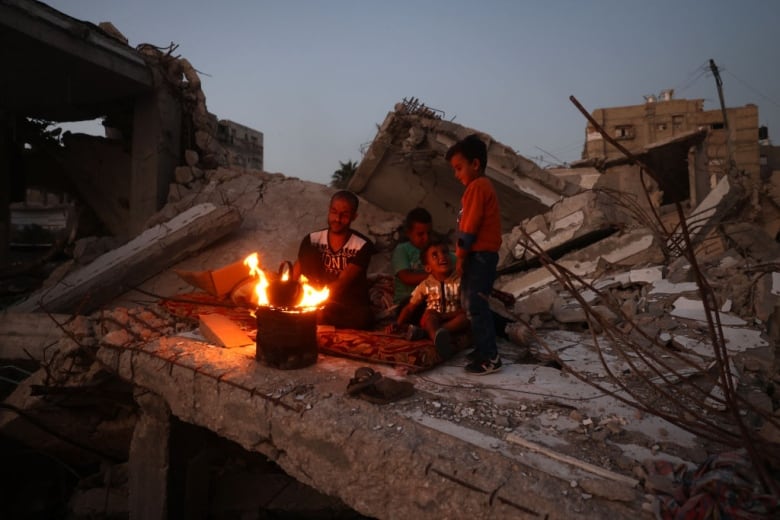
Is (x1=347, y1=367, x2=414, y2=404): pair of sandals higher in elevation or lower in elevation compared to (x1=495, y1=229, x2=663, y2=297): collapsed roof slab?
lower

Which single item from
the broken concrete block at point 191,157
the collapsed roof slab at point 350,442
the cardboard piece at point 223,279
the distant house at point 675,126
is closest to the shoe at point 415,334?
the collapsed roof slab at point 350,442

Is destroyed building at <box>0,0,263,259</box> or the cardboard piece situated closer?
the cardboard piece

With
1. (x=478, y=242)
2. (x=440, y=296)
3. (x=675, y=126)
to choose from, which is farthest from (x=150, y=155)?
(x=675, y=126)

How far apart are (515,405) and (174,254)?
632cm

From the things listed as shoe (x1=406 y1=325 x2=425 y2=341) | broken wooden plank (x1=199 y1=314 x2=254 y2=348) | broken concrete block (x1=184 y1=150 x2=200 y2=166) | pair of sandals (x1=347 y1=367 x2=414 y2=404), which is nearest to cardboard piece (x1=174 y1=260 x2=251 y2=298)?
broken wooden plank (x1=199 y1=314 x2=254 y2=348)

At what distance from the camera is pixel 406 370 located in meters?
3.08

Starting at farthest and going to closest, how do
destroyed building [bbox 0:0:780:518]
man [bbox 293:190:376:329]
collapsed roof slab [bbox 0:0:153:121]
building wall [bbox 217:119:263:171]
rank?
building wall [bbox 217:119:263:171], collapsed roof slab [bbox 0:0:153:121], man [bbox 293:190:376:329], destroyed building [bbox 0:0:780:518]

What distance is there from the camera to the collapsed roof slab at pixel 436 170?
7.33 metres

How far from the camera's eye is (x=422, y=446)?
211 cm

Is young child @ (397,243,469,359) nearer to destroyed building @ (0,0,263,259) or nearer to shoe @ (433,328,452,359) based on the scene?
shoe @ (433,328,452,359)

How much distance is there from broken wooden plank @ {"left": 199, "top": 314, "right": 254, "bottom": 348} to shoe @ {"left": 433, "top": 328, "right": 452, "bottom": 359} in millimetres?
1532

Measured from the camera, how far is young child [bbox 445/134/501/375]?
9.62 feet

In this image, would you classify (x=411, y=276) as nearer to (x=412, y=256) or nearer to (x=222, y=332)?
(x=412, y=256)

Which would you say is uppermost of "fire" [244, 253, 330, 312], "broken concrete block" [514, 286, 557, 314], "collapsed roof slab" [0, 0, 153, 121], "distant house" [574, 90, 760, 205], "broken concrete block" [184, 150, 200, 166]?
"distant house" [574, 90, 760, 205]
